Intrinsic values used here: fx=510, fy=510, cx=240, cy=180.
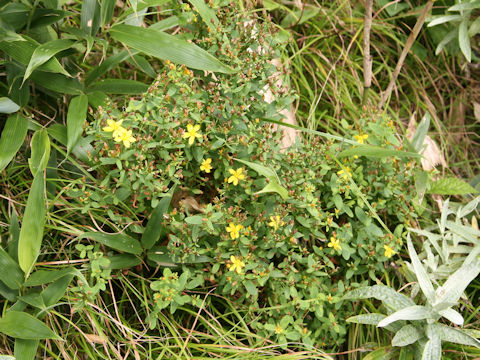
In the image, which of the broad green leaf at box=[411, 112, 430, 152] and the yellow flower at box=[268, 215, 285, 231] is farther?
the broad green leaf at box=[411, 112, 430, 152]

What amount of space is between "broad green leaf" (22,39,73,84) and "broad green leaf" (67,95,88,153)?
0.46 feet

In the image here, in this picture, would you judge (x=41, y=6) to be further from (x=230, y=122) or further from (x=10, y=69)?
(x=230, y=122)

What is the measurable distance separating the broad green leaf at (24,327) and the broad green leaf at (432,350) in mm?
1206

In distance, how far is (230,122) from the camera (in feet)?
5.67

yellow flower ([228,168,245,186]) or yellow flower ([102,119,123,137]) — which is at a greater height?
yellow flower ([102,119,123,137])

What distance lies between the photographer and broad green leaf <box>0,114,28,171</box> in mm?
1744

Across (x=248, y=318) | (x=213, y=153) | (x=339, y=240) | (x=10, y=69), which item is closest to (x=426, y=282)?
(x=339, y=240)

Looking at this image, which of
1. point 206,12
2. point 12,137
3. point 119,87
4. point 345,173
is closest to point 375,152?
point 345,173

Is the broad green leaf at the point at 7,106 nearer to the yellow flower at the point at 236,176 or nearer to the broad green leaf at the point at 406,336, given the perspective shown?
the yellow flower at the point at 236,176

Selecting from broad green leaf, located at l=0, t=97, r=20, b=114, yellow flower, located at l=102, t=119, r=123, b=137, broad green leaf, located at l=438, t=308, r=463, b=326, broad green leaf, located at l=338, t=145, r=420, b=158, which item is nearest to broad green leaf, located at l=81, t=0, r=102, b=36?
broad green leaf, located at l=0, t=97, r=20, b=114

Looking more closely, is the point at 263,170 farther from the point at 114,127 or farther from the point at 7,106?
the point at 7,106

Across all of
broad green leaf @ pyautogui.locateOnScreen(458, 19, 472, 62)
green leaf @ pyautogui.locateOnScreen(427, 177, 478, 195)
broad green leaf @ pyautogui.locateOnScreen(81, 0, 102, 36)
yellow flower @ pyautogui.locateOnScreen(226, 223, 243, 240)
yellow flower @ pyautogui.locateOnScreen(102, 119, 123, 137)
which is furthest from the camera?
broad green leaf @ pyautogui.locateOnScreen(458, 19, 472, 62)

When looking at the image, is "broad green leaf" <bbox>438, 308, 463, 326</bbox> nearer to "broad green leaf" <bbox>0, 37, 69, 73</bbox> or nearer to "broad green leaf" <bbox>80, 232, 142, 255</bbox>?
"broad green leaf" <bbox>80, 232, 142, 255</bbox>

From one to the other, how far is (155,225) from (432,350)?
3.33 ft
